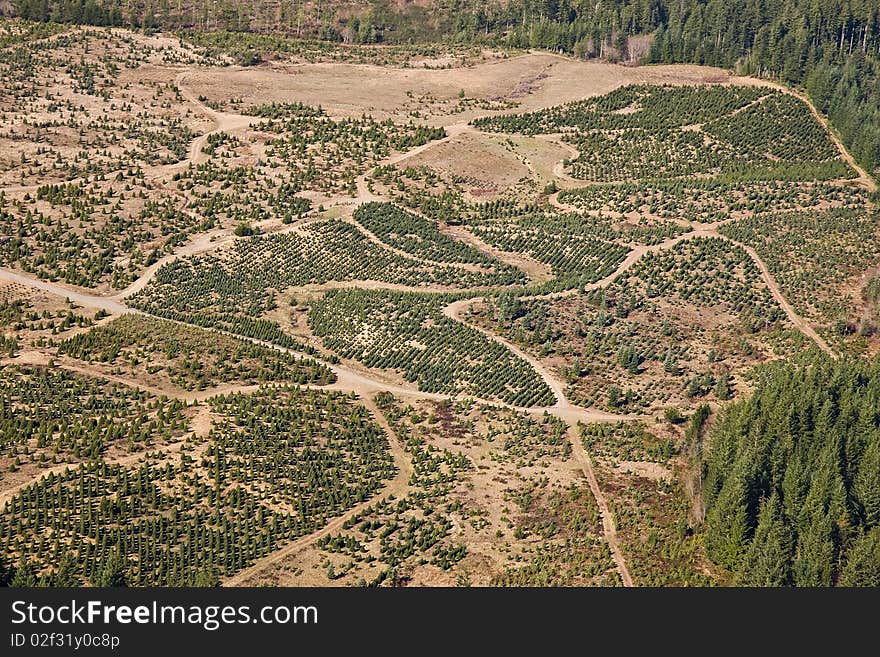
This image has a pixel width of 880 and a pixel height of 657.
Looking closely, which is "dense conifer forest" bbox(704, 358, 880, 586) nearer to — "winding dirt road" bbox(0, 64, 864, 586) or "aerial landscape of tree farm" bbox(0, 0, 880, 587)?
"aerial landscape of tree farm" bbox(0, 0, 880, 587)

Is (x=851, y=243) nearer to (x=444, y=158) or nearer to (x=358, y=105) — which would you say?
(x=444, y=158)

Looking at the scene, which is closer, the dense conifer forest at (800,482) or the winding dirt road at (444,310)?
the dense conifer forest at (800,482)

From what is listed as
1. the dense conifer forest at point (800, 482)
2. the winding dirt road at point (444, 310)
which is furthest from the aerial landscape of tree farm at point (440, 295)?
the winding dirt road at point (444, 310)

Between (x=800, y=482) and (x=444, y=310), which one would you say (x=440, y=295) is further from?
(x=800, y=482)

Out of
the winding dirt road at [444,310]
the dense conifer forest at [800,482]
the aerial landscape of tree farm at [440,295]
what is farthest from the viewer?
the winding dirt road at [444,310]

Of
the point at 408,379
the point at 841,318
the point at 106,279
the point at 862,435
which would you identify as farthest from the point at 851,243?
the point at 106,279

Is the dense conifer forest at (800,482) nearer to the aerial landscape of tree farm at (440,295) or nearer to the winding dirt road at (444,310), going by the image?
the aerial landscape of tree farm at (440,295)

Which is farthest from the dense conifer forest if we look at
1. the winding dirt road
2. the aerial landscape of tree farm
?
the winding dirt road

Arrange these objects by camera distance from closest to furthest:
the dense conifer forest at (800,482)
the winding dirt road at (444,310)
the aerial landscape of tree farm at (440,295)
Answer: the dense conifer forest at (800,482)
the aerial landscape of tree farm at (440,295)
the winding dirt road at (444,310)
